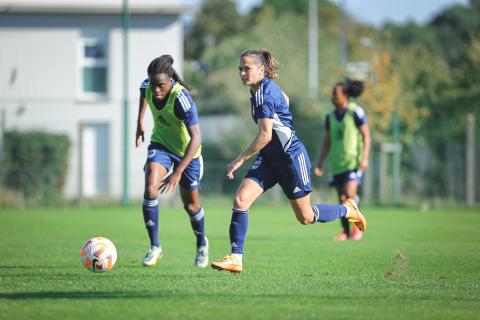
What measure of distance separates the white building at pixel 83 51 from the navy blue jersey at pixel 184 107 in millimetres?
21248

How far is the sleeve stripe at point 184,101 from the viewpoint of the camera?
390 inches

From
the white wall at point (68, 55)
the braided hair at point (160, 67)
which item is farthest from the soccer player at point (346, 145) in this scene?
the white wall at point (68, 55)

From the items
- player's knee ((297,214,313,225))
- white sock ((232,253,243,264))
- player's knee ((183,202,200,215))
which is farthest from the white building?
white sock ((232,253,243,264))

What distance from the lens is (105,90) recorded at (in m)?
32.6

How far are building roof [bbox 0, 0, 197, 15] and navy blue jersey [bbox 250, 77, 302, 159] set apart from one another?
76.0ft

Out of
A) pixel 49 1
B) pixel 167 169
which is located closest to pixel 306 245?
pixel 167 169

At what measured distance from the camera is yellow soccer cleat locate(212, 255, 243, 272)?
884 centimetres

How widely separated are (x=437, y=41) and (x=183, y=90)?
56.6 m

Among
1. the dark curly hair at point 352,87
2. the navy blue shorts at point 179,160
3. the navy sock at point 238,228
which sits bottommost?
the navy sock at point 238,228

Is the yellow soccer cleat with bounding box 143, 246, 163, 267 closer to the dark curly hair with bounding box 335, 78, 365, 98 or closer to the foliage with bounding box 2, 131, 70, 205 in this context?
the dark curly hair with bounding box 335, 78, 365, 98

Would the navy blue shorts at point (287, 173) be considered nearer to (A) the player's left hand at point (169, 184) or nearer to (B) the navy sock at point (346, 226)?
(A) the player's left hand at point (169, 184)

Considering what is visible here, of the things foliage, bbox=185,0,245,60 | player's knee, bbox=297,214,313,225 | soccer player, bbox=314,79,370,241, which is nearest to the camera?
player's knee, bbox=297,214,313,225

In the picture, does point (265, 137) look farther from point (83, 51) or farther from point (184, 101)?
point (83, 51)

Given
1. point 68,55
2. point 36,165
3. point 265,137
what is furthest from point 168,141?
point 68,55
